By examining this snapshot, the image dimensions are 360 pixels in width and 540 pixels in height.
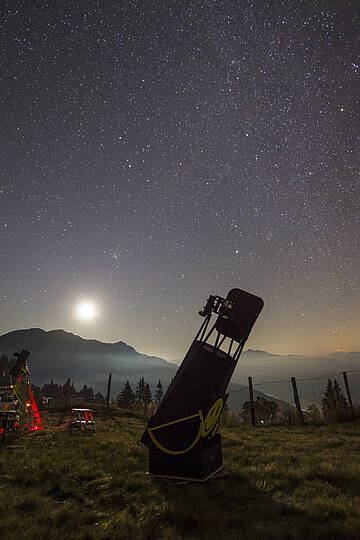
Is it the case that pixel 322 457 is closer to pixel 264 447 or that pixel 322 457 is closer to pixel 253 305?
pixel 264 447

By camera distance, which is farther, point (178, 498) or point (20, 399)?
point (20, 399)

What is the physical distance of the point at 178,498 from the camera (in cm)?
474

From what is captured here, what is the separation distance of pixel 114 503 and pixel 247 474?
2864 mm

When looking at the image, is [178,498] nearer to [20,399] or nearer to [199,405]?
[199,405]

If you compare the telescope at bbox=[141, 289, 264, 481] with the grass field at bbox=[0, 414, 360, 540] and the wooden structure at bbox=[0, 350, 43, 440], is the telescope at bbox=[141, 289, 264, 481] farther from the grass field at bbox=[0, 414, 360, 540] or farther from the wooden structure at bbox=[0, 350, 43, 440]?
the wooden structure at bbox=[0, 350, 43, 440]

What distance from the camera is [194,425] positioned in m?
5.76

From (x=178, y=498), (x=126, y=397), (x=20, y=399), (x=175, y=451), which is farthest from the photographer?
(x=126, y=397)

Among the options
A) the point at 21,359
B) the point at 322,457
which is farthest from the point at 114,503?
the point at 21,359

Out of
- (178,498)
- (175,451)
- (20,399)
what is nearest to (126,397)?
(20,399)

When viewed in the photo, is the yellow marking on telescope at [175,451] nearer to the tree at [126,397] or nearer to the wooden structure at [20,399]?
the wooden structure at [20,399]

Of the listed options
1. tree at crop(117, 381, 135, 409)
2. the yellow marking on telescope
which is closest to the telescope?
the yellow marking on telescope

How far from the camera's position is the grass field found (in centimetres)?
370

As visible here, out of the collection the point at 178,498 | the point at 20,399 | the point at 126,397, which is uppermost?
the point at 20,399

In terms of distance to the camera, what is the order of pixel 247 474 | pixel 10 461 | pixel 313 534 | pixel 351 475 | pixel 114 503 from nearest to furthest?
pixel 313 534 → pixel 114 503 → pixel 351 475 → pixel 247 474 → pixel 10 461
